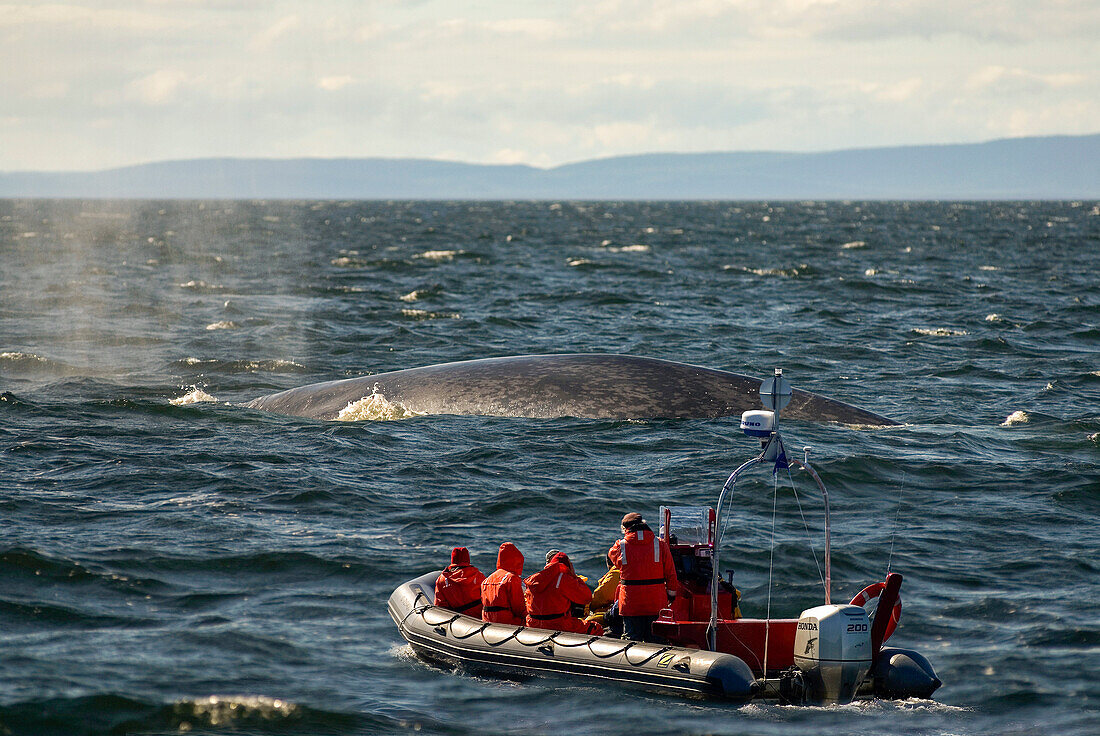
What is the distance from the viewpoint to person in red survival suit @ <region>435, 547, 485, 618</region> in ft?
Result: 40.7

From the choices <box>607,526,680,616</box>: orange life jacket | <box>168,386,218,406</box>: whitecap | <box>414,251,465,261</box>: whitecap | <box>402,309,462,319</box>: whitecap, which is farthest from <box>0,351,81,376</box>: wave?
<box>414,251,465,261</box>: whitecap

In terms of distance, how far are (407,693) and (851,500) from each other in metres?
8.05

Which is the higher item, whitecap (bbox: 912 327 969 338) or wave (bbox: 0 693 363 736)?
whitecap (bbox: 912 327 969 338)

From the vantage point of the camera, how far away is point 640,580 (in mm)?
11805

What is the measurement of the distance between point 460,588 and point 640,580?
1.79m

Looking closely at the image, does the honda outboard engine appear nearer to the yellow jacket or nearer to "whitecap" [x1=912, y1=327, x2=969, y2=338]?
the yellow jacket

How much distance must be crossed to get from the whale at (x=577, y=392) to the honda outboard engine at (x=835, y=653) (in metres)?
8.83

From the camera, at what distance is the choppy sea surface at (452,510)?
10898 millimetres

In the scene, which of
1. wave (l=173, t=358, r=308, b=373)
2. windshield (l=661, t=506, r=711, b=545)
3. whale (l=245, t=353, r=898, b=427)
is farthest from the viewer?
wave (l=173, t=358, r=308, b=373)

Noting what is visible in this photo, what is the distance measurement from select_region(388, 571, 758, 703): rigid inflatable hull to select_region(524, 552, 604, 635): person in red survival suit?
0.24 metres

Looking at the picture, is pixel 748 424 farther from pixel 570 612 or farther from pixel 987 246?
pixel 987 246

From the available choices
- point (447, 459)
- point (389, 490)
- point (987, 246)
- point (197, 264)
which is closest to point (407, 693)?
point (389, 490)

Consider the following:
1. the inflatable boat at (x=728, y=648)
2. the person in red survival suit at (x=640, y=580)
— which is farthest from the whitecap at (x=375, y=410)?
the person in red survival suit at (x=640, y=580)

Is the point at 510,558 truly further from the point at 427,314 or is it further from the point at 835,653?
the point at 427,314
